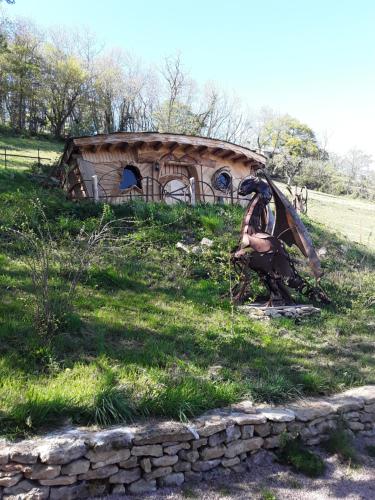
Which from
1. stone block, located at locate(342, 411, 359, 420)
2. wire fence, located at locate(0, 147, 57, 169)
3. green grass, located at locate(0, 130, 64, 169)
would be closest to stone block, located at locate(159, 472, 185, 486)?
stone block, located at locate(342, 411, 359, 420)

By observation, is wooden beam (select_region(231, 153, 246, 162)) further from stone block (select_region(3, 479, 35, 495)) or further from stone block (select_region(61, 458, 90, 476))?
stone block (select_region(3, 479, 35, 495))

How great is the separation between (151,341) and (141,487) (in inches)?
81.2

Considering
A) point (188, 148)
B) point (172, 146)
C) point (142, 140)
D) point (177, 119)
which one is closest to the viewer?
point (142, 140)

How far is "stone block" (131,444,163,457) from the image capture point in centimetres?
372

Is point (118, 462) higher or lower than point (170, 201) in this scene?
lower

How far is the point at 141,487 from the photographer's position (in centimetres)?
372

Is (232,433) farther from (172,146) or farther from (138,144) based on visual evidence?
(172,146)

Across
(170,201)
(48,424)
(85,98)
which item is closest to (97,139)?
(170,201)

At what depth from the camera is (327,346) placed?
661 centimetres

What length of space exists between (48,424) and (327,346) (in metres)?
4.44

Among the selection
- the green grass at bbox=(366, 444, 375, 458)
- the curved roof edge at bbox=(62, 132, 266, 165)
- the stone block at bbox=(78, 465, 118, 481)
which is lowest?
the green grass at bbox=(366, 444, 375, 458)

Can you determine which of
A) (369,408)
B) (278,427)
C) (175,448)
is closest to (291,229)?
(369,408)

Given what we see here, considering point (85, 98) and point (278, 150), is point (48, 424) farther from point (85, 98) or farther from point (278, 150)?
point (278, 150)

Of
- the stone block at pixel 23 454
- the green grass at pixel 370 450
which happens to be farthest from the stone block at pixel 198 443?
the green grass at pixel 370 450
